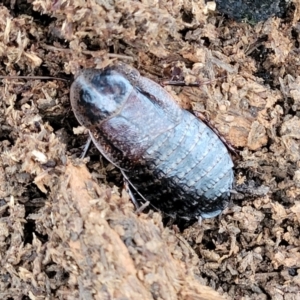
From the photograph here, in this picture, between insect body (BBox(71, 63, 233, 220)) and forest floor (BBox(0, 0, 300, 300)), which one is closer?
forest floor (BBox(0, 0, 300, 300))

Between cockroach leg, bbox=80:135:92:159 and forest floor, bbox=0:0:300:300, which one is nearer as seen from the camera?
forest floor, bbox=0:0:300:300

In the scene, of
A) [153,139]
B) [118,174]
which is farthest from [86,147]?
[153,139]

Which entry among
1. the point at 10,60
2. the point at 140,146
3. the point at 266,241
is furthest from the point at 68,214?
the point at 266,241

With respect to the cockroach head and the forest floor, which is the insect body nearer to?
the cockroach head

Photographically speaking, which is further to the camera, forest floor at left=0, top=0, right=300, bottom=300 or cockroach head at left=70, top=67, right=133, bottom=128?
cockroach head at left=70, top=67, right=133, bottom=128

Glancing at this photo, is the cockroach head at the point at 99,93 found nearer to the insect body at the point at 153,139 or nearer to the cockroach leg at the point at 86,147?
the insect body at the point at 153,139

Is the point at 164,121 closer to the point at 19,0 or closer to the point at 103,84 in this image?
the point at 103,84

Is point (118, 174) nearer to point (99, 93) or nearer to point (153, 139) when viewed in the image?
point (153, 139)

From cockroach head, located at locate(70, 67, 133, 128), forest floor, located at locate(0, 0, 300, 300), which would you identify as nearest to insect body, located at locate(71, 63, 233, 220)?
cockroach head, located at locate(70, 67, 133, 128)

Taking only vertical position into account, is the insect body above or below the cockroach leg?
above
